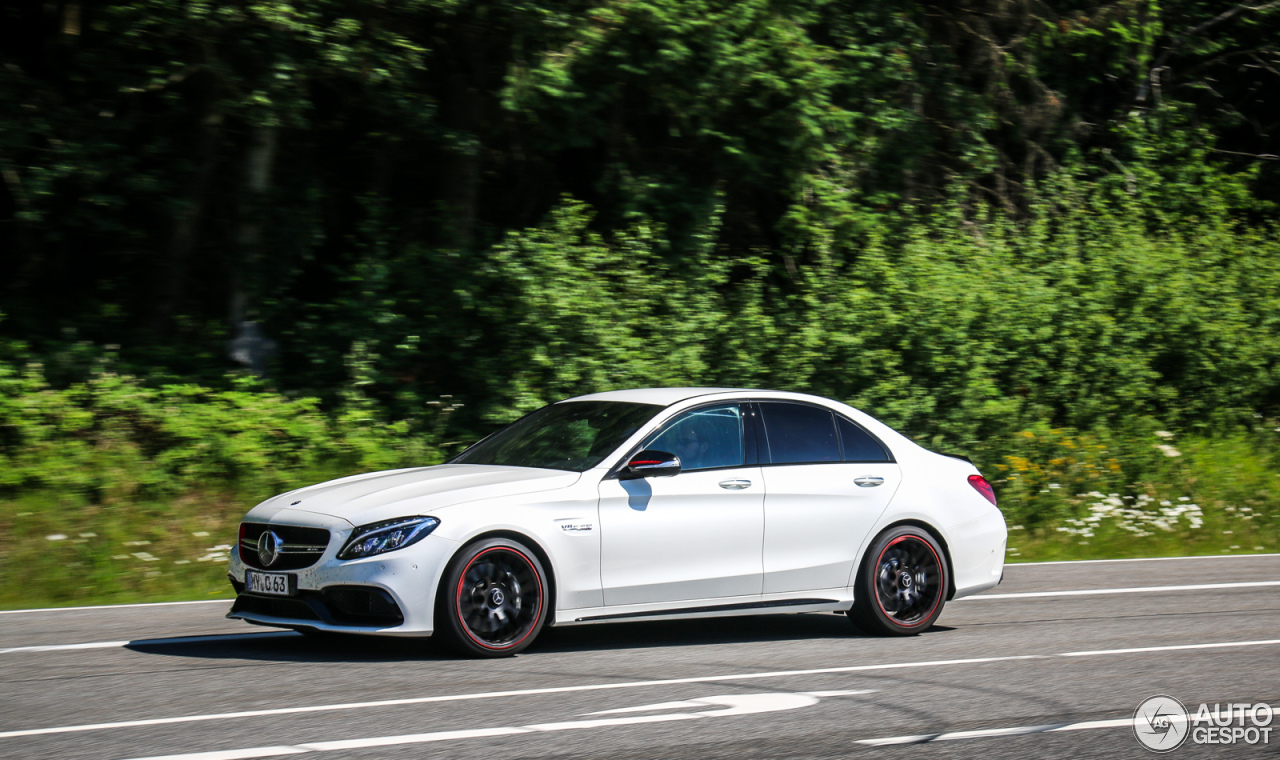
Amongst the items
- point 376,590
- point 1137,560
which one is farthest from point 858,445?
point 1137,560

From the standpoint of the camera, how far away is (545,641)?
7.98 metres

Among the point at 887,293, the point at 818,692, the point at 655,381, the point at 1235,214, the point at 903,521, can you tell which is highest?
the point at 1235,214

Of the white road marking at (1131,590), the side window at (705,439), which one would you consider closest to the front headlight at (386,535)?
the side window at (705,439)

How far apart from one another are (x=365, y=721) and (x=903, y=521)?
419cm

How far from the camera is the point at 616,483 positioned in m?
7.69

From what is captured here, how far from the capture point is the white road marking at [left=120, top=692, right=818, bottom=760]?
5.16m

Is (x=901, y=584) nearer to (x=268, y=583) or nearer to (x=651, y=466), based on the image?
(x=651, y=466)

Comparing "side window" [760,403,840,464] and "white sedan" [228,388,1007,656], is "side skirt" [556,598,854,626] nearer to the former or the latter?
"white sedan" [228,388,1007,656]

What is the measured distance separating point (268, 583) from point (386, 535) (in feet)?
2.66

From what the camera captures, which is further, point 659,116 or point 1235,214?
point 1235,214

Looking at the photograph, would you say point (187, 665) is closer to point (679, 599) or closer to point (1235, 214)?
point (679, 599)

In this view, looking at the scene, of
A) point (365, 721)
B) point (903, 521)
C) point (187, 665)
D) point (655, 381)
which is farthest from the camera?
point (655, 381)

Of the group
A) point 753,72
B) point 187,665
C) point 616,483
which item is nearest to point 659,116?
point 753,72

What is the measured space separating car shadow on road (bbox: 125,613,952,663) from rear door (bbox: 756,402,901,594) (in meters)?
0.52
